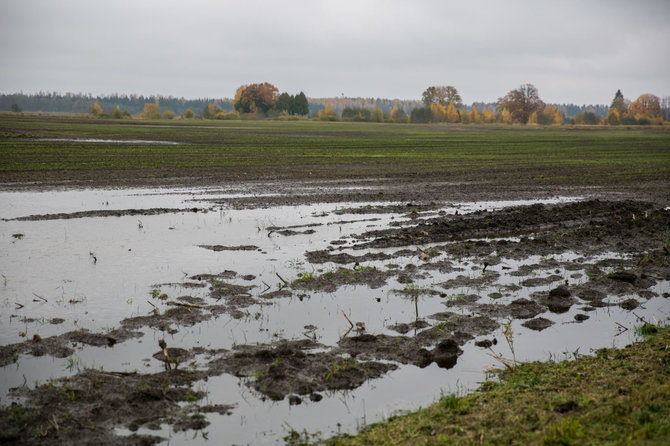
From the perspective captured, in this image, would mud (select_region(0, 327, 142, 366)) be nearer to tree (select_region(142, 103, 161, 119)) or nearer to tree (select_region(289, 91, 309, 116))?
tree (select_region(142, 103, 161, 119))

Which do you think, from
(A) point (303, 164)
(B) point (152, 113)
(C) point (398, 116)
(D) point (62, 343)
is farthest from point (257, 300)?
(C) point (398, 116)

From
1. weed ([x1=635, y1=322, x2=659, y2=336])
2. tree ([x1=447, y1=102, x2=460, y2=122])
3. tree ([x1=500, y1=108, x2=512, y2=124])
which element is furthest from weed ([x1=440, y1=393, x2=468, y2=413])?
tree ([x1=500, y1=108, x2=512, y2=124])

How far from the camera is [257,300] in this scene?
10.6m

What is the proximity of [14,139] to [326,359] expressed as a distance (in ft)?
166

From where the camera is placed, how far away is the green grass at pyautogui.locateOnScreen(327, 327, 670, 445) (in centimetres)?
536

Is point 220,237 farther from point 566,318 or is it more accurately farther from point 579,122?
point 579,122

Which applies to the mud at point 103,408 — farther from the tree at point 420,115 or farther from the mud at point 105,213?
the tree at point 420,115

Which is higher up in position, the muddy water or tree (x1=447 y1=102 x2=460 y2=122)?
tree (x1=447 y1=102 x2=460 y2=122)

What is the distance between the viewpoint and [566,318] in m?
9.88

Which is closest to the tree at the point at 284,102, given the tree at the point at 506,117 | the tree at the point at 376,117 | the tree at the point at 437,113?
the tree at the point at 376,117

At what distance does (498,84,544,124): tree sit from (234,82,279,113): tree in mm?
69122

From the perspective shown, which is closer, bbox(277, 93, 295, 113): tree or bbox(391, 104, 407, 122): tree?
bbox(391, 104, 407, 122): tree

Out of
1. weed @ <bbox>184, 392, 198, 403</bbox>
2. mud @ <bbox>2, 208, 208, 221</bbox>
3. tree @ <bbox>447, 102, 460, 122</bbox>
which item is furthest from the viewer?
tree @ <bbox>447, 102, 460, 122</bbox>

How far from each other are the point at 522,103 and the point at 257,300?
168 metres
